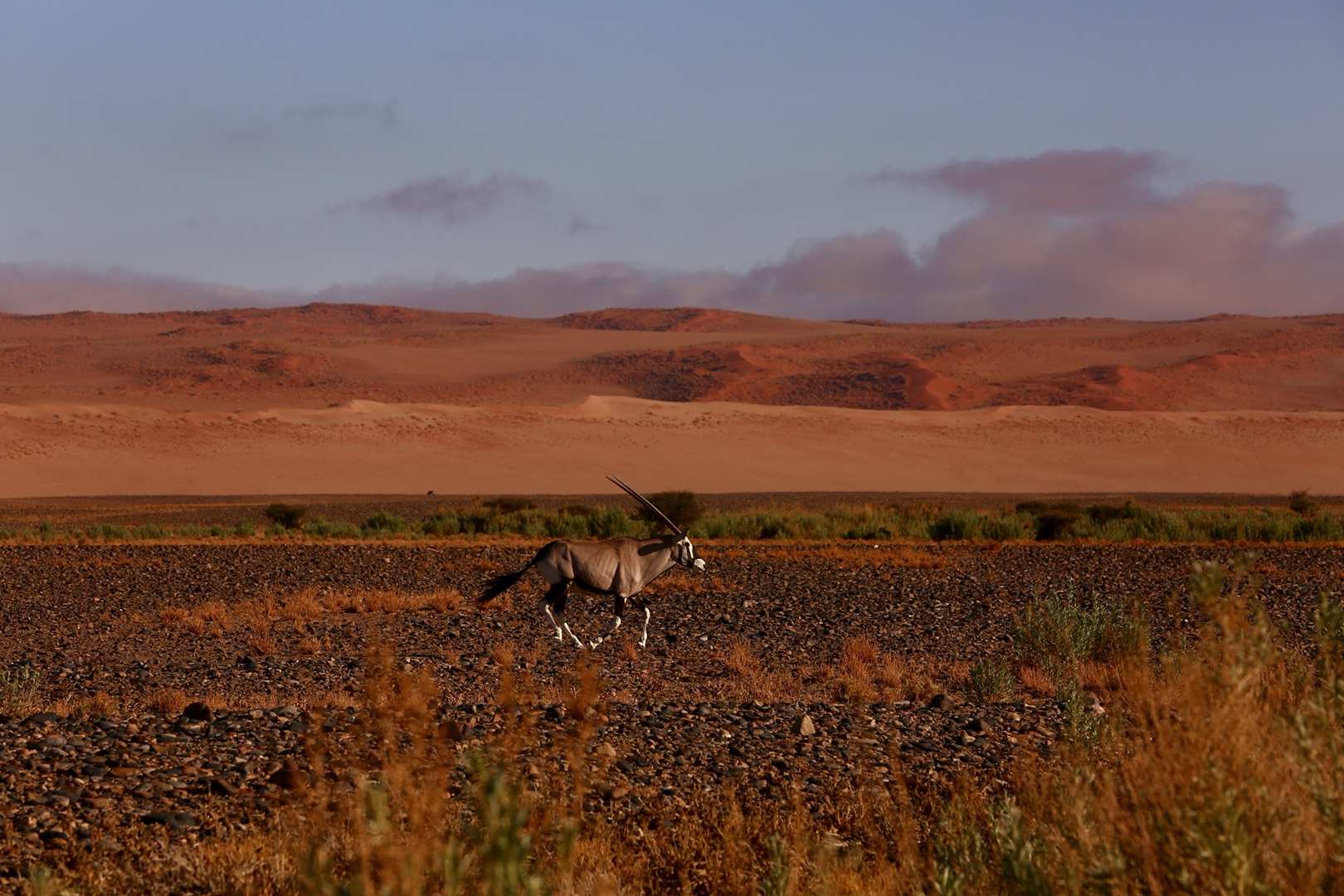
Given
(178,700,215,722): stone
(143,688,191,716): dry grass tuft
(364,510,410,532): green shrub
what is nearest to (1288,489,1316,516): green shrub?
(364,510,410,532): green shrub

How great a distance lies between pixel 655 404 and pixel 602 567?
67.6 meters

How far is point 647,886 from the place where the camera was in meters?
5.90

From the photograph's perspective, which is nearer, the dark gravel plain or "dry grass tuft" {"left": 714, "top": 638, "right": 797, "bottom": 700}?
the dark gravel plain

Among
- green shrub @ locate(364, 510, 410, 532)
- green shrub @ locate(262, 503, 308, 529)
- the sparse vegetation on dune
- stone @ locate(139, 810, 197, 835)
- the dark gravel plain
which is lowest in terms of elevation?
green shrub @ locate(262, 503, 308, 529)

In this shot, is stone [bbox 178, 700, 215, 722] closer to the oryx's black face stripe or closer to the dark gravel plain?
the dark gravel plain

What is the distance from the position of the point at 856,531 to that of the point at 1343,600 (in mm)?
14395

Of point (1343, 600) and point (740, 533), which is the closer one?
point (1343, 600)

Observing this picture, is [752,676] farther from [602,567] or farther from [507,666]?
[507,666]

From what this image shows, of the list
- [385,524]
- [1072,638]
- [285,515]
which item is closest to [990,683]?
[1072,638]

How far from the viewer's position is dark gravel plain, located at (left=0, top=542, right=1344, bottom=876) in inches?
291

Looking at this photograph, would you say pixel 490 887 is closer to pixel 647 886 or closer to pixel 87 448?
pixel 647 886

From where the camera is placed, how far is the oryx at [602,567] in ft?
46.2

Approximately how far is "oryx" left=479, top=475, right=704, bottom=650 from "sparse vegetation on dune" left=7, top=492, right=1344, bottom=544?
54.1ft

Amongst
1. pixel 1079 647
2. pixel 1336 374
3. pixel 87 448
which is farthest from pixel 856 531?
pixel 1336 374
